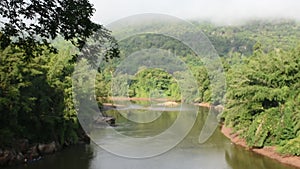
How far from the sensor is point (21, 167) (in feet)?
52.5

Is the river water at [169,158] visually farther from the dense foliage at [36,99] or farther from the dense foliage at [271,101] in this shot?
the dense foliage at [36,99]

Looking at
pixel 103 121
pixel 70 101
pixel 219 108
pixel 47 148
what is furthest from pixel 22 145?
pixel 219 108

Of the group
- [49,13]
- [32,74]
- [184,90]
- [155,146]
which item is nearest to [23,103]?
[32,74]

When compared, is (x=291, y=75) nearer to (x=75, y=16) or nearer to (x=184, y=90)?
(x=75, y=16)

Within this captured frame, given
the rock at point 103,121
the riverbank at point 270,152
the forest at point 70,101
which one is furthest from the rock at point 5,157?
the riverbank at point 270,152

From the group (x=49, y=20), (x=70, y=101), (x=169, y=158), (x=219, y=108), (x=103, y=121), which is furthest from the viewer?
(x=219, y=108)

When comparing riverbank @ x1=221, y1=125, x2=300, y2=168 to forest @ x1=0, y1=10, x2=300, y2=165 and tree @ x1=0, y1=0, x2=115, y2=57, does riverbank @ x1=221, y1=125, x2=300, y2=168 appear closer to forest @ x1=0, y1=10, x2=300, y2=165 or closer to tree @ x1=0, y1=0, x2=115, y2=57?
forest @ x1=0, y1=10, x2=300, y2=165

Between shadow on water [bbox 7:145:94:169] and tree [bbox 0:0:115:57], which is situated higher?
tree [bbox 0:0:115:57]

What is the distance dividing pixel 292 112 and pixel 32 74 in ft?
42.9

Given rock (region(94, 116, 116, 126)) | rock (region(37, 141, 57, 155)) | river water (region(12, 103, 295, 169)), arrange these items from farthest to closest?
1. rock (region(94, 116, 116, 126))
2. rock (region(37, 141, 57, 155))
3. river water (region(12, 103, 295, 169))

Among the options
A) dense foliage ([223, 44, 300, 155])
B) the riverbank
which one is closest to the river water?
the riverbank

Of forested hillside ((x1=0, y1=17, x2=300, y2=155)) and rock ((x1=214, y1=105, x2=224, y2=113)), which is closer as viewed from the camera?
forested hillside ((x1=0, y1=17, x2=300, y2=155))

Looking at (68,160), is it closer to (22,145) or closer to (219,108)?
(22,145)

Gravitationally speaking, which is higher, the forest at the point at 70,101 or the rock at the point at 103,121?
the forest at the point at 70,101
